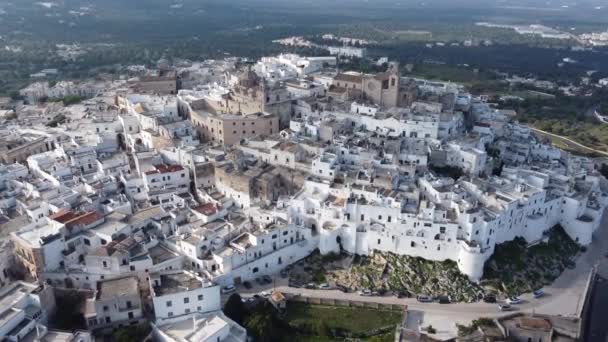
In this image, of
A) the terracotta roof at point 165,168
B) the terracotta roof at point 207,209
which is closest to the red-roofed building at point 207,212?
the terracotta roof at point 207,209

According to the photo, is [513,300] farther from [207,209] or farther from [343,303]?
[207,209]

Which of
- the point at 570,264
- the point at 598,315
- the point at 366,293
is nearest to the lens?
the point at 366,293

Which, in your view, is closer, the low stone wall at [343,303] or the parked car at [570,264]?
the low stone wall at [343,303]

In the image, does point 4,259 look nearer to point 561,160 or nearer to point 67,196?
point 67,196

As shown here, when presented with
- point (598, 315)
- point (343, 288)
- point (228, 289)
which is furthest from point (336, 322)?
point (598, 315)

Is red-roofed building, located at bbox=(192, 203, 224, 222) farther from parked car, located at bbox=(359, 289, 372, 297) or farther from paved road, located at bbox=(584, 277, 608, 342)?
paved road, located at bbox=(584, 277, 608, 342)

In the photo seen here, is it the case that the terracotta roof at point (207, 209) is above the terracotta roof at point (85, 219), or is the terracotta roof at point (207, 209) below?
below

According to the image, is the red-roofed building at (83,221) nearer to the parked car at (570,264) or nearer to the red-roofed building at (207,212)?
the red-roofed building at (207,212)
